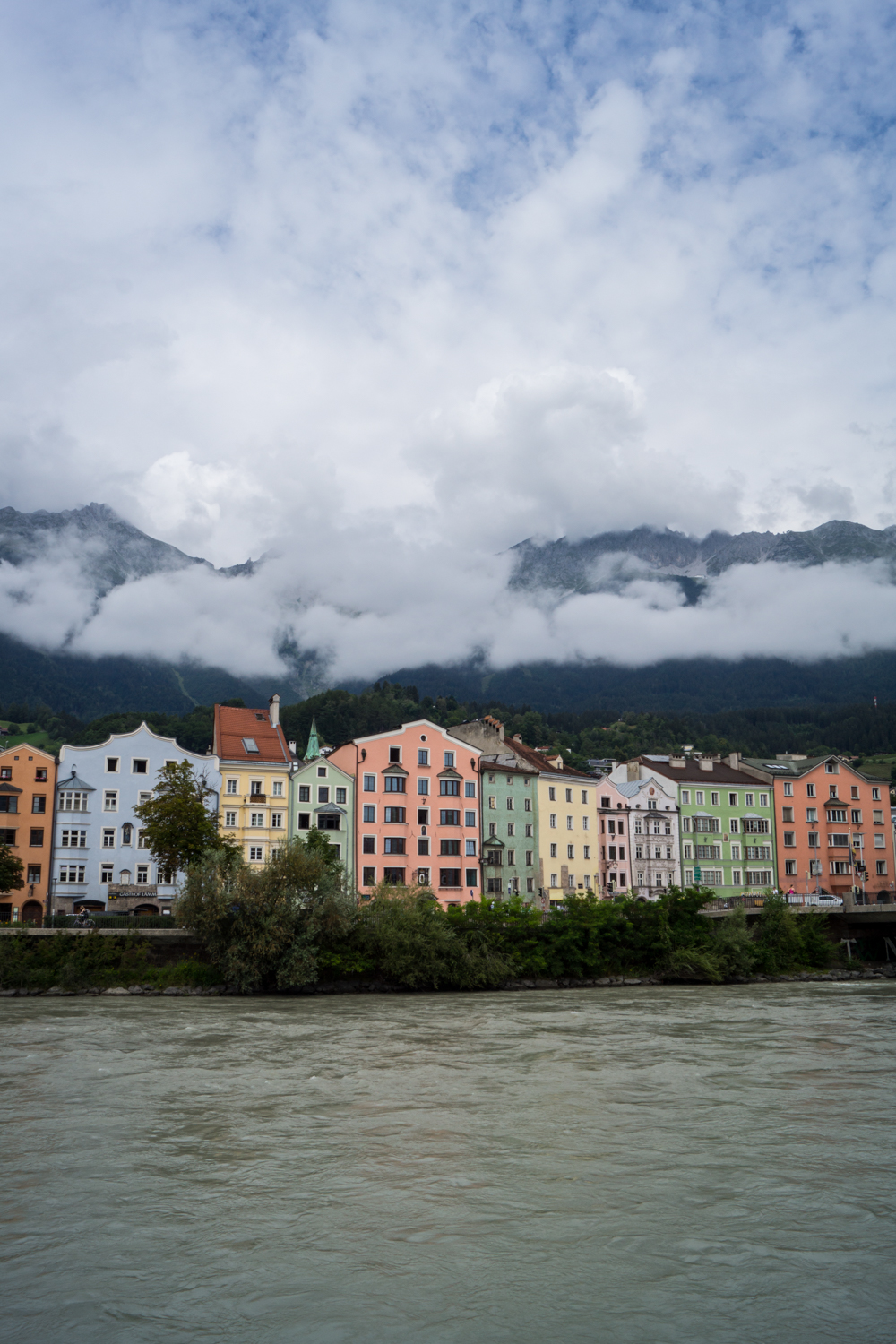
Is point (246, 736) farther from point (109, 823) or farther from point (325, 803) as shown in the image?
point (109, 823)

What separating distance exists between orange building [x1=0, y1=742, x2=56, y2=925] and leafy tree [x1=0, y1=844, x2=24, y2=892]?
12.7ft

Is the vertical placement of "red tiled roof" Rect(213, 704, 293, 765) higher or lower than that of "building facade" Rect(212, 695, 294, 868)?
higher

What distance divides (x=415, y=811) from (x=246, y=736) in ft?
50.8

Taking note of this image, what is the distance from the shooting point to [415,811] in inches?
3364

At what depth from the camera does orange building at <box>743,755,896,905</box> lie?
10762 centimetres

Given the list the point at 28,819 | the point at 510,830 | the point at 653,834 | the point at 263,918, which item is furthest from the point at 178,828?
the point at 653,834

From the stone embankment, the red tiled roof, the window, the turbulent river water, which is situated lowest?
the stone embankment


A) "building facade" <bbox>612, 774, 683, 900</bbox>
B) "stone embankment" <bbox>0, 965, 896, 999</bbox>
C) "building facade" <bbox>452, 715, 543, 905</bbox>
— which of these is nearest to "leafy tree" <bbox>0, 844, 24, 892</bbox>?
"stone embankment" <bbox>0, 965, 896, 999</bbox>

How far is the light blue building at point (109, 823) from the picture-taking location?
3019 inches

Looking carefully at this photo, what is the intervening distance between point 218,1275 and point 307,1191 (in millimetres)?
4077

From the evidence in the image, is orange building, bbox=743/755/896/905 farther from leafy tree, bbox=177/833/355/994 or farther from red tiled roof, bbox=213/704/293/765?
leafy tree, bbox=177/833/355/994

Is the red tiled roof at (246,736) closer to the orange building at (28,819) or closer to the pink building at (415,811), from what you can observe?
the pink building at (415,811)

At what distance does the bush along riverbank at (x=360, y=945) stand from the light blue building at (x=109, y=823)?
57.7ft

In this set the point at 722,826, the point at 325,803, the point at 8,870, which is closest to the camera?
the point at 8,870
